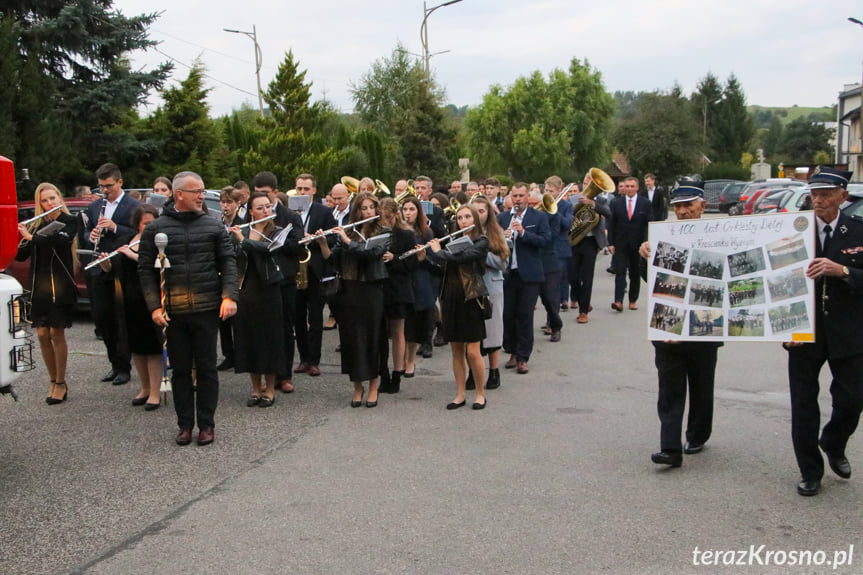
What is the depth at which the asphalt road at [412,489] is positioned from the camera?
14.8 ft

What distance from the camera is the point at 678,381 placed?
5.79m

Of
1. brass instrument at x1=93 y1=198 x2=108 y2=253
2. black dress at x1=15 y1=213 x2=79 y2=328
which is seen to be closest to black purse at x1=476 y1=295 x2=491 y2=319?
brass instrument at x1=93 y1=198 x2=108 y2=253

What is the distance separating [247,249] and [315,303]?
67.9 inches

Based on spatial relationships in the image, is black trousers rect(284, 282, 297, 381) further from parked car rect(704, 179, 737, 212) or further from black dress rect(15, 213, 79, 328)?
parked car rect(704, 179, 737, 212)

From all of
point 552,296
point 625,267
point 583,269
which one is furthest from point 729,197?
point 552,296

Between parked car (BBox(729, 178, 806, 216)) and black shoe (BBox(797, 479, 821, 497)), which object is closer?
black shoe (BBox(797, 479, 821, 497))

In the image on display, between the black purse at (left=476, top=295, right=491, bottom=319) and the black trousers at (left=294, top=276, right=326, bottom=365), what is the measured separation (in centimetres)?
232

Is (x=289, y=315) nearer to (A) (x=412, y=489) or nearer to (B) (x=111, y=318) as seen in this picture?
(B) (x=111, y=318)

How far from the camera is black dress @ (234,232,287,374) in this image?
779cm

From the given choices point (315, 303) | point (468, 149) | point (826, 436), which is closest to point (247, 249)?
point (315, 303)

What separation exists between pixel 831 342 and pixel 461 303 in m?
3.24

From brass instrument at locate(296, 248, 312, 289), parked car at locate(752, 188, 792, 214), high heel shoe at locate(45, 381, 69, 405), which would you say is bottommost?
high heel shoe at locate(45, 381, 69, 405)

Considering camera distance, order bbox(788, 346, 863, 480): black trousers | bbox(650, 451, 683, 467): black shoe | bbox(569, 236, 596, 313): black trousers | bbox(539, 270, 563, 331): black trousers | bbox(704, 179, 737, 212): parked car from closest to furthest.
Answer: bbox(788, 346, 863, 480): black trousers
bbox(650, 451, 683, 467): black shoe
bbox(539, 270, 563, 331): black trousers
bbox(569, 236, 596, 313): black trousers
bbox(704, 179, 737, 212): parked car

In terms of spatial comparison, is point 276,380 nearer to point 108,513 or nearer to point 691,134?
point 108,513
